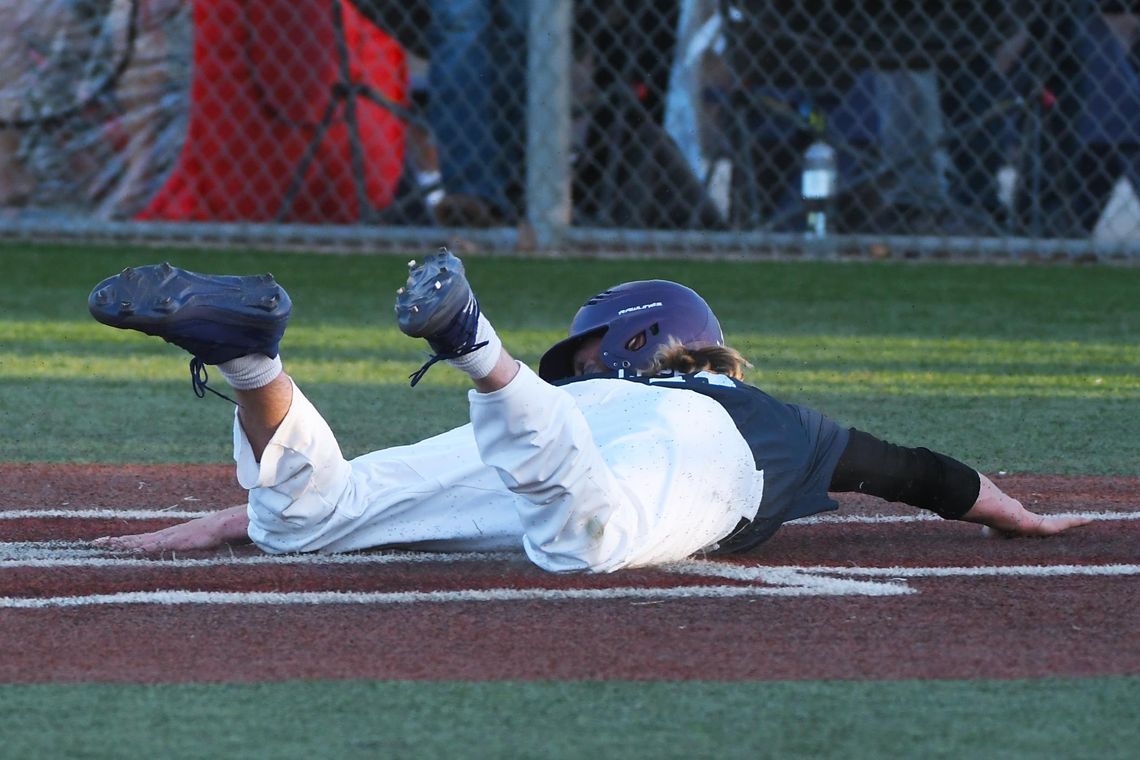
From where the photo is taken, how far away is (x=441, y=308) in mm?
2748

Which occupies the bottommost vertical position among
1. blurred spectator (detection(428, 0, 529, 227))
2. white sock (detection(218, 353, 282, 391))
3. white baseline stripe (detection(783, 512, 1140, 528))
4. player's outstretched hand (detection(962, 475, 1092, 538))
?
blurred spectator (detection(428, 0, 529, 227))

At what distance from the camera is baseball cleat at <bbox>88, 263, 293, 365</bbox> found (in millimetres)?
2906

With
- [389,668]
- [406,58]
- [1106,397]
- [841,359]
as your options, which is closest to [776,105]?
[406,58]

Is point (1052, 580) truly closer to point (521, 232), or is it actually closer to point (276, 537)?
point (276, 537)

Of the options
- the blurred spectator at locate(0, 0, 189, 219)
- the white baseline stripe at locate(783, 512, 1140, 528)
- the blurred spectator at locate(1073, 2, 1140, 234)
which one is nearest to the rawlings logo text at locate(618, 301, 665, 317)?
the white baseline stripe at locate(783, 512, 1140, 528)

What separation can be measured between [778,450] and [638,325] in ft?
1.61

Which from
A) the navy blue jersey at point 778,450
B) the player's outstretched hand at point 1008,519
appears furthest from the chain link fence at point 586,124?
the navy blue jersey at point 778,450

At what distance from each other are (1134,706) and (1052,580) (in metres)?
0.84

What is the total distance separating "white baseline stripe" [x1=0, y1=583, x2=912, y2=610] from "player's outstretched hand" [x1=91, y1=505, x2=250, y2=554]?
0.39m

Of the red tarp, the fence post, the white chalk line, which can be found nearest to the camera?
the white chalk line

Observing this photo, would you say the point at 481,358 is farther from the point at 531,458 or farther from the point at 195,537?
the point at 195,537

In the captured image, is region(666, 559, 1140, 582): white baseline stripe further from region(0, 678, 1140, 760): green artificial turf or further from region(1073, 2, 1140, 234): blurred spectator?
region(1073, 2, 1140, 234): blurred spectator

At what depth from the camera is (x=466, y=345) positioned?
282 centimetres

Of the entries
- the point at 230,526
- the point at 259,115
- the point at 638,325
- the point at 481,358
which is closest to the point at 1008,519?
the point at 638,325
